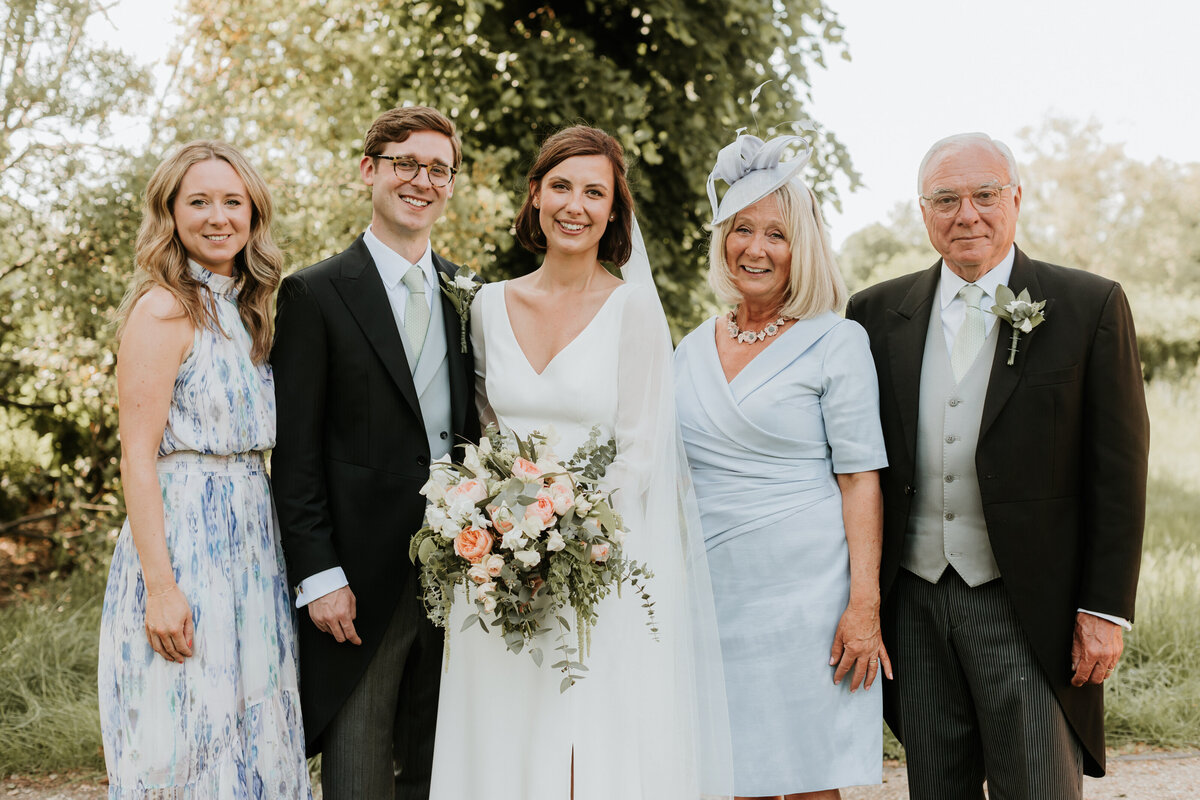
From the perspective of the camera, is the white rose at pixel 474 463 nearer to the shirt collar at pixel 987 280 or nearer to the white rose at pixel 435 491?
the white rose at pixel 435 491

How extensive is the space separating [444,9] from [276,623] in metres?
5.57

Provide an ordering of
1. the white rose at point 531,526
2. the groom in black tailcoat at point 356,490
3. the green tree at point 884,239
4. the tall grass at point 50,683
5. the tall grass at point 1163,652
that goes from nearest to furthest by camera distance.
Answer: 1. the white rose at point 531,526
2. the groom in black tailcoat at point 356,490
3. the tall grass at point 50,683
4. the tall grass at point 1163,652
5. the green tree at point 884,239

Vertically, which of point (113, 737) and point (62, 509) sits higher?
point (62, 509)

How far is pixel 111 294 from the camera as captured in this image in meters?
6.16

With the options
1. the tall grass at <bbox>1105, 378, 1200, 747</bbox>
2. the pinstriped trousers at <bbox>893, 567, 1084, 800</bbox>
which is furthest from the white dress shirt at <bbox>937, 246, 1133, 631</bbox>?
the tall grass at <bbox>1105, 378, 1200, 747</bbox>

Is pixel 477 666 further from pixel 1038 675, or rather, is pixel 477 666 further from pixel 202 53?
pixel 202 53

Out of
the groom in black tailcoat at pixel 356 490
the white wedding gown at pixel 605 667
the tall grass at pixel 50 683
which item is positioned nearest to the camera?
the white wedding gown at pixel 605 667

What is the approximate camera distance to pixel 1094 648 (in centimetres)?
287

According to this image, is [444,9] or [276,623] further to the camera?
[444,9]

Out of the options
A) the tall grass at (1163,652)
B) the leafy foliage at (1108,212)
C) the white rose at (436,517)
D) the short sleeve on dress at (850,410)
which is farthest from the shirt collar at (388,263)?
the leafy foliage at (1108,212)

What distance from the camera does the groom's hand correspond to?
9.68 ft

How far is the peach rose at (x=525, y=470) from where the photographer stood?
2562 mm

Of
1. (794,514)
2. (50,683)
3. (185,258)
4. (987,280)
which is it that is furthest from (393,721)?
(50,683)

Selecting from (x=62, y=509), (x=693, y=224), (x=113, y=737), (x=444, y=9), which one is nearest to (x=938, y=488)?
(x=113, y=737)
